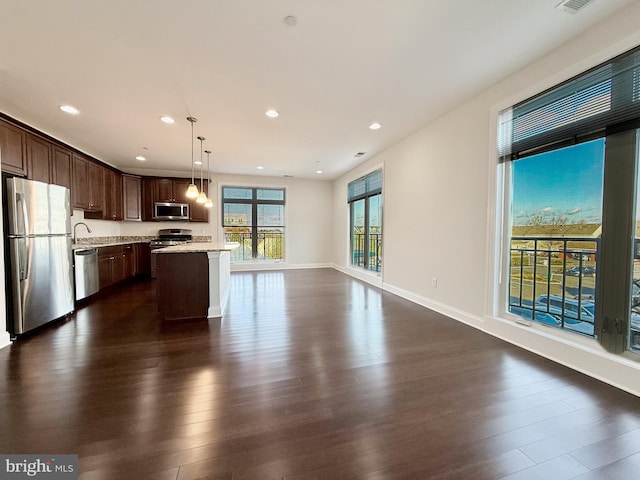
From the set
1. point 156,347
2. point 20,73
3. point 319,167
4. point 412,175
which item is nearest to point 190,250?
point 156,347

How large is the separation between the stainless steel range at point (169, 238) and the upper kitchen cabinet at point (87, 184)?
1.39 m

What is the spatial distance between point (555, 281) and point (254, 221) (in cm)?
656

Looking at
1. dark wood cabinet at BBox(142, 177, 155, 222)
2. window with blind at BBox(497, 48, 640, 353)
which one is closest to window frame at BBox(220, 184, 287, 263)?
dark wood cabinet at BBox(142, 177, 155, 222)

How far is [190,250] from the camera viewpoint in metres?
3.39

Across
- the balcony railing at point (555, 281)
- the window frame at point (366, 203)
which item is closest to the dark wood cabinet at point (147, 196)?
the window frame at point (366, 203)

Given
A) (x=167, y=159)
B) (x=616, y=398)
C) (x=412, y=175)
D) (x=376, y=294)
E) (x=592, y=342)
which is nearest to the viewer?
(x=616, y=398)

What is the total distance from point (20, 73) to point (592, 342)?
18.8 ft

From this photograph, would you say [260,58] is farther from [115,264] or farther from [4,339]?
[115,264]

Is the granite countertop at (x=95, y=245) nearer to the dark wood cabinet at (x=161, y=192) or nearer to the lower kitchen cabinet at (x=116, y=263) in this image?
the lower kitchen cabinet at (x=116, y=263)

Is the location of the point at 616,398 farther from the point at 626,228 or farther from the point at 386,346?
the point at 386,346

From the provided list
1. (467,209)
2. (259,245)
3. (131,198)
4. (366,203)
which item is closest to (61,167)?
(131,198)

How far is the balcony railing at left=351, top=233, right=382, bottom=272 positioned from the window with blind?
2.85 m

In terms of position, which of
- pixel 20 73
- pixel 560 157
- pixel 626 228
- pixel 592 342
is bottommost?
pixel 592 342

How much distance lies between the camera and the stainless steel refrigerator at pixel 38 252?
283 cm
